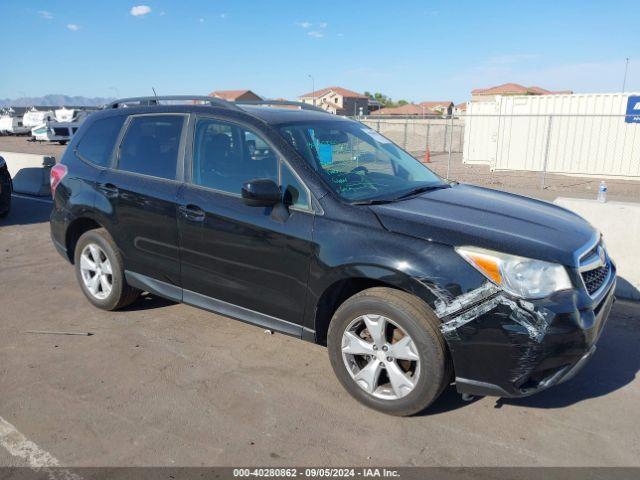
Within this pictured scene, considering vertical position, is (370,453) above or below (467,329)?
below

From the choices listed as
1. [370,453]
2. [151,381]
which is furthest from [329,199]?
[151,381]

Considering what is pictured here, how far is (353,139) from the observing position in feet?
15.1

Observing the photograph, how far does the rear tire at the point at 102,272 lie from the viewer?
4.94 m

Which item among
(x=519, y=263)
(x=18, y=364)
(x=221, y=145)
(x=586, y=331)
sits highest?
(x=221, y=145)

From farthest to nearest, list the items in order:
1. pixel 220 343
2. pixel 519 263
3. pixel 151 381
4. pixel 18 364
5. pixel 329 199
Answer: pixel 220 343 → pixel 18 364 → pixel 151 381 → pixel 329 199 → pixel 519 263

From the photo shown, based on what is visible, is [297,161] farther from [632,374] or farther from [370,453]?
[632,374]

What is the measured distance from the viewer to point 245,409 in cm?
354

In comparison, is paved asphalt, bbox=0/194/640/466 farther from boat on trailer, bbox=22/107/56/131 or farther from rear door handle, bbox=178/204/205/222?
boat on trailer, bbox=22/107/56/131

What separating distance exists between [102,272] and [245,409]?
2323 millimetres

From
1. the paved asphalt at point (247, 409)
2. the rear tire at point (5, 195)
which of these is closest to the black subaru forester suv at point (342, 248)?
the paved asphalt at point (247, 409)

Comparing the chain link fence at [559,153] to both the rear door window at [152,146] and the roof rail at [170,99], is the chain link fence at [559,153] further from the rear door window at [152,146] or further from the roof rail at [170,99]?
the rear door window at [152,146]

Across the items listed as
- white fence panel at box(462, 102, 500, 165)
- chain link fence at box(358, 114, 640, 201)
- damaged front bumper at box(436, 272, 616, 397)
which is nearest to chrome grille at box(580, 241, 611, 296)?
damaged front bumper at box(436, 272, 616, 397)

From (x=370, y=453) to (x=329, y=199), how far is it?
156 centimetres

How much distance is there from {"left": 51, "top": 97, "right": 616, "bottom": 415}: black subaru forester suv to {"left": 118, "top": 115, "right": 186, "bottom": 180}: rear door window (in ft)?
0.05
